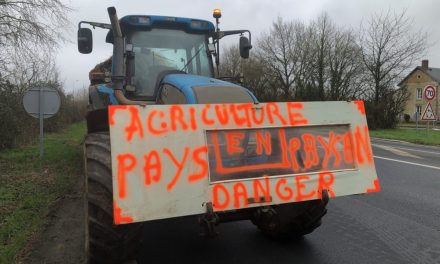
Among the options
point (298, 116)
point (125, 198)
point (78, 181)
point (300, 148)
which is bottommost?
point (78, 181)

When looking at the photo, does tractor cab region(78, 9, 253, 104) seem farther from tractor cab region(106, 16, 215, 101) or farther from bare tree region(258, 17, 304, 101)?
bare tree region(258, 17, 304, 101)

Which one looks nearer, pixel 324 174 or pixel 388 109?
pixel 324 174

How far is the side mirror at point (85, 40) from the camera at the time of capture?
21.7 feet

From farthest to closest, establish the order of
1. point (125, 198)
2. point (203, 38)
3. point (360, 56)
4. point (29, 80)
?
point (360, 56), point (29, 80), point (203, 38), point (125, 198)

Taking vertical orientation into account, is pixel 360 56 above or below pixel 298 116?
above

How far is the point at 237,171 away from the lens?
11.6 ft

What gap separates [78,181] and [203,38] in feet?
13.3

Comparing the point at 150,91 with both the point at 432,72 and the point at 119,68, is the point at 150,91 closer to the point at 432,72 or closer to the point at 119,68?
the point at 119,68

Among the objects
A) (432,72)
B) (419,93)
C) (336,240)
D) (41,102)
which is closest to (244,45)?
(336,240)

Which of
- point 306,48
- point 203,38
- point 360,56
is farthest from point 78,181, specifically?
point 306,48

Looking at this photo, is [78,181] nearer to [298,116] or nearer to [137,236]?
[137,236]

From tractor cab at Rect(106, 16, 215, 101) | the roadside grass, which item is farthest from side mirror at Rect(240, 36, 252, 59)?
the roadside grass

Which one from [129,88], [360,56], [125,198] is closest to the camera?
[125,198]

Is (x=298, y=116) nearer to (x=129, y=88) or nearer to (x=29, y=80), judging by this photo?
(x=129, y=88)
